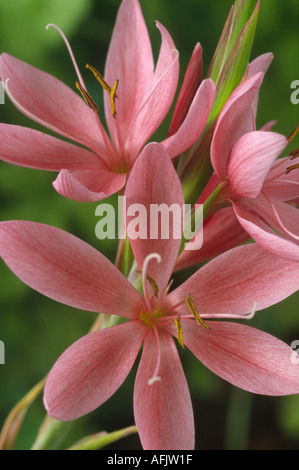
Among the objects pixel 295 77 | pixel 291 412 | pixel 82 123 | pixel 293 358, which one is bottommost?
pixel 291 412

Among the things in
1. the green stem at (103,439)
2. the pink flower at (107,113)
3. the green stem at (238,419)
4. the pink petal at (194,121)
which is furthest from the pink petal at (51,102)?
the green stem at (238,419)

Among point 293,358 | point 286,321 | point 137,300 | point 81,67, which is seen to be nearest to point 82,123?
point 137,300

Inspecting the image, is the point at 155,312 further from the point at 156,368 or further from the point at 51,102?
the point at 51,102

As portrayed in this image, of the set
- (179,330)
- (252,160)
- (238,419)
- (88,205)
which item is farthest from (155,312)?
(238,419)

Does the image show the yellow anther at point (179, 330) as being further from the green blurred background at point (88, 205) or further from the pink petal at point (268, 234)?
the green blurred background at point (88, 205)

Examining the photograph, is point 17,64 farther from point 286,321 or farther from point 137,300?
point 286,321

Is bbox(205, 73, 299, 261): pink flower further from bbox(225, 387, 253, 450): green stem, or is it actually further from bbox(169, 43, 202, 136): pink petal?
bbox(225, 387, 253, 450): green stem
